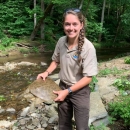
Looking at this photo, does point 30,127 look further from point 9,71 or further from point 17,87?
point 9,71

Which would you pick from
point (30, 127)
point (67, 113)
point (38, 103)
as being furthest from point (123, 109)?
point (38, 103)

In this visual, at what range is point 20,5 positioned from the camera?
19.5 meters

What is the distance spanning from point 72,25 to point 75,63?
0.41 metres

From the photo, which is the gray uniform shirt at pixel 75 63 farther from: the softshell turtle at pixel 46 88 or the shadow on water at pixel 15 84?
the shadow on water at pixel 15 84

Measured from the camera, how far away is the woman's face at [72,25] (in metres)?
2.16

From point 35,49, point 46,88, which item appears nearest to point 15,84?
point 46,88

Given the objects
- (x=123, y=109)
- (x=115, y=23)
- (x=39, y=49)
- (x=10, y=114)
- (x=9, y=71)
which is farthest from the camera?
(x=115, y=23)

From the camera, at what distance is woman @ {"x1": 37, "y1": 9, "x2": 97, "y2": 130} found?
220 centimetres

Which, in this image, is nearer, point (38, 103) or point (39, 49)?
point (38, 103)

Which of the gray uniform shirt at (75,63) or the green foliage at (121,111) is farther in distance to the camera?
the green foliage at (121,111)

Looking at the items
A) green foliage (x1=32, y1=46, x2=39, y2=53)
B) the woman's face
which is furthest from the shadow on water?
green foliage (x1=32, y1=46, x2=39, y2=53)

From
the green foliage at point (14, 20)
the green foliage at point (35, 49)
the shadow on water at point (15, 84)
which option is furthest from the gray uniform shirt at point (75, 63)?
the green foliage at point (14, 20)

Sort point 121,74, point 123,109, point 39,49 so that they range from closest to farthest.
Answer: point 123,109
point 121,74
point 39,49

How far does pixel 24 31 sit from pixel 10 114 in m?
13.5
